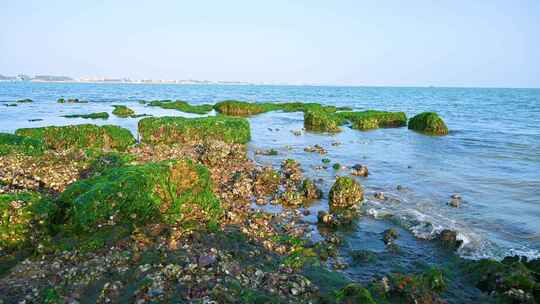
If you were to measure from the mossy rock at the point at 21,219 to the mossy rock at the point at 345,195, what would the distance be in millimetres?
11168

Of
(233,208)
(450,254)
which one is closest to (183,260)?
(233,208)

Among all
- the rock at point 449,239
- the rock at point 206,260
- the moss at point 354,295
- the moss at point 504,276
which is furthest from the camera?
the rock at point 449,239

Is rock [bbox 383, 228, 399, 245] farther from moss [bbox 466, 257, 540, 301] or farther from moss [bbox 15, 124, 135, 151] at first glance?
moss [bbox 15, 124, 135, 151]

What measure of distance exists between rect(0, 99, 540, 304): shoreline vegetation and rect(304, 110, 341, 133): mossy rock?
27946 millimetres

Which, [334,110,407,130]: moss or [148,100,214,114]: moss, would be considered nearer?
[334,110,407,130]: moss

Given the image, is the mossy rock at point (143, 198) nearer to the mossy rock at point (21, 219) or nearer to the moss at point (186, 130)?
the mossy rock at point (21, 219)

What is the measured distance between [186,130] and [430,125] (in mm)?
30386

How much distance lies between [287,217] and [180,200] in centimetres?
445

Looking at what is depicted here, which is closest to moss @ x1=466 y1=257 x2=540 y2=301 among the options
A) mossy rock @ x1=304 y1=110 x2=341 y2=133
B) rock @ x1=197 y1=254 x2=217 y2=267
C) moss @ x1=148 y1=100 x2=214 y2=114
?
rock @ x1=197 y1=254 x2=217 y2=267

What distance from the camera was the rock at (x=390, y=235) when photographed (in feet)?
42.9

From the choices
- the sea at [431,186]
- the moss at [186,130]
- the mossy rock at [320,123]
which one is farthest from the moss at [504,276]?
the mossy rock at [320,123]

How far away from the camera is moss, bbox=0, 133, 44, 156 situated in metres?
20.9

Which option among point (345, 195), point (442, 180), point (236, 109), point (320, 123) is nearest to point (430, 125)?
point (320, 123)

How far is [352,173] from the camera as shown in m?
23.0
